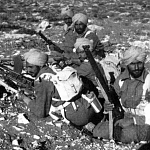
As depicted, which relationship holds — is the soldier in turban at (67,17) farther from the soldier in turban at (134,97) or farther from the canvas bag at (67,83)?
the soldier in turban at (134,97)

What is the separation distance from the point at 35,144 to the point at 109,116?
48.5 inches

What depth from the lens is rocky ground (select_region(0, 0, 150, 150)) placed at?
5488 mm

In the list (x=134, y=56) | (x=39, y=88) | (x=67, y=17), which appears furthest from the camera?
(x=67, y=17)

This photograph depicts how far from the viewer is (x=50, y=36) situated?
512 inches

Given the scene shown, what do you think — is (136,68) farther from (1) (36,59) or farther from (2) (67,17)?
(2) (67,17)

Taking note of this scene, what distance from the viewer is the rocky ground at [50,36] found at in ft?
18.0

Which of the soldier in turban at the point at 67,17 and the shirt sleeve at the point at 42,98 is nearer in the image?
the shirt sleeve at the point at 42,98

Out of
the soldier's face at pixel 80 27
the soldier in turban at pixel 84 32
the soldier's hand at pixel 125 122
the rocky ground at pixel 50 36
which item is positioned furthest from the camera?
the soldier's face at pixel 80 27

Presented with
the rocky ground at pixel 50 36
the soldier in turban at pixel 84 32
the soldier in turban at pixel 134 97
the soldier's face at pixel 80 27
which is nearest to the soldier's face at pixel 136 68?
the soldier in turban at pixel 134 97

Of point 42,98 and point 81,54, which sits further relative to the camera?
point 81,54

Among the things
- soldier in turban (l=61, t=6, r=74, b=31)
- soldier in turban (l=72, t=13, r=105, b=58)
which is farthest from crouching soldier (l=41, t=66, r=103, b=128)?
soldier in turban (l=61, t=6, r=74, b=31)

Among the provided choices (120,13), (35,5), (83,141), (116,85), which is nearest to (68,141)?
(83,141)

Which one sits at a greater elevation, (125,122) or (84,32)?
(84,32)

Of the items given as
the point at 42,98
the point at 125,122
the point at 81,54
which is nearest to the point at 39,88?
the point at 42,98
